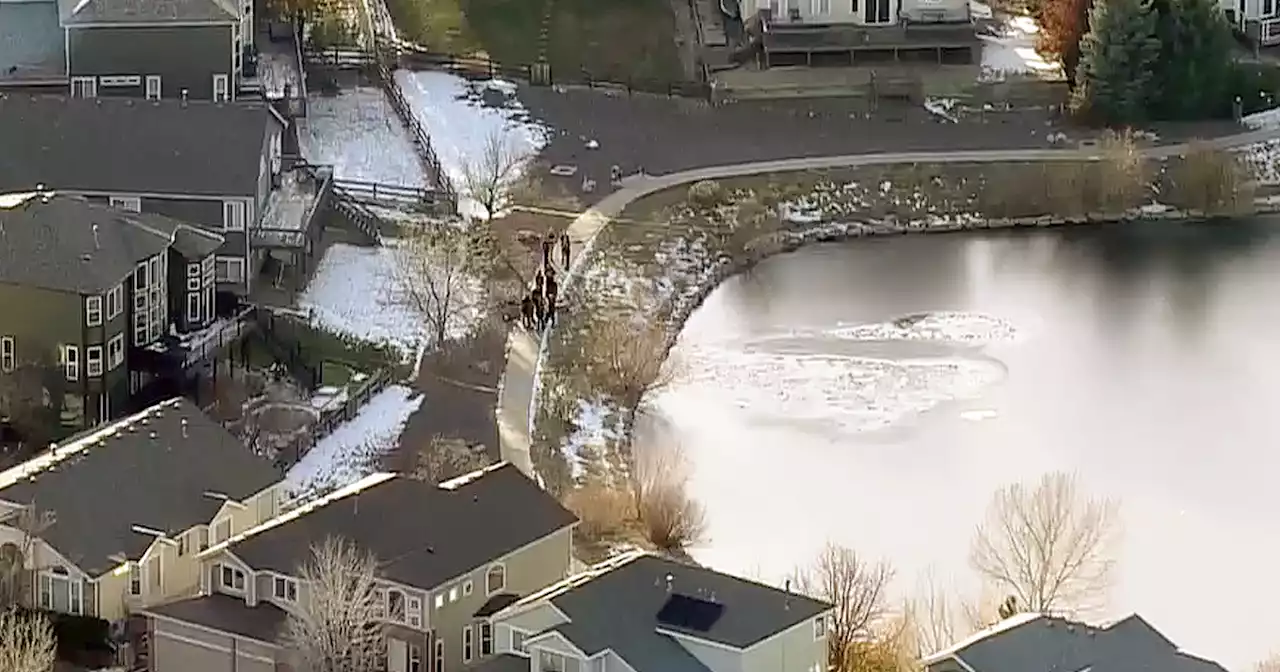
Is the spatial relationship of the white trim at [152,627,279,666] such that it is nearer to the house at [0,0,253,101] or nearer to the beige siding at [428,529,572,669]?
the beige siding at [428,529,572,669]

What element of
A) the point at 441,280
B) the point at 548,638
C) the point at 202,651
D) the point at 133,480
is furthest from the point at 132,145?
the point at 548,638

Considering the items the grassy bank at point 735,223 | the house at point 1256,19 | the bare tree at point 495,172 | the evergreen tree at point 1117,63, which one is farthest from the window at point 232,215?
the house at point 1256,19

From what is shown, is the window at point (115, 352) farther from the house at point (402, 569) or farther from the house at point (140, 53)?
the house at point (140, 53)

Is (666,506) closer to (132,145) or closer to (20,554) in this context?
(20,554)

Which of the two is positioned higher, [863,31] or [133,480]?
[863,31]

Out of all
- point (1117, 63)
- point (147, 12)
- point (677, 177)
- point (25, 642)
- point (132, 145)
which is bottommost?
point (25, 642)
